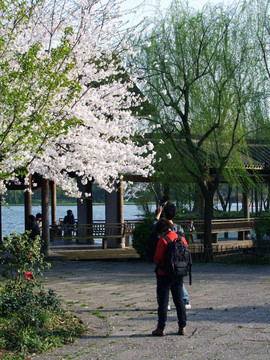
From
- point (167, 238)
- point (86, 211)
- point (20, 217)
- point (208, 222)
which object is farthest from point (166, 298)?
point (20, 217)

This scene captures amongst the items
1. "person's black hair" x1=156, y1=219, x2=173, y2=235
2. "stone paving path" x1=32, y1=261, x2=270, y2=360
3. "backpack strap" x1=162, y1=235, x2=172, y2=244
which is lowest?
"stone paving path" x1=32, y1=261, x2=270, y2=360

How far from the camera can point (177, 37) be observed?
15859mm

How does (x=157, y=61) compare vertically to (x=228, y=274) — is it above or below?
above

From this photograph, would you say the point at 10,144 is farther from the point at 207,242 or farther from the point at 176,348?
the point at 207,242

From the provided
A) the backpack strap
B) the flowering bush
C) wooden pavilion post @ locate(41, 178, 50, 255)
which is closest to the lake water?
wooden pavilion post @ locate(41, 178, 50, 255)

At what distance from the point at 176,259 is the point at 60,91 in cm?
293

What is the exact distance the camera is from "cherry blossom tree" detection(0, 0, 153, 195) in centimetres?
648

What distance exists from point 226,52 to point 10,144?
418 inches

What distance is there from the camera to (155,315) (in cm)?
766

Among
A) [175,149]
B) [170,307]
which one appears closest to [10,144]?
[170,307]

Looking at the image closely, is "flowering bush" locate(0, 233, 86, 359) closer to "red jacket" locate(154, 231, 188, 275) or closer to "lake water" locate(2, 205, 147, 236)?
"red jacket" locate(154, 231, 188, 275)

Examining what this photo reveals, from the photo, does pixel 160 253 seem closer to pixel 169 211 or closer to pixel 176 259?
pixel 176 259

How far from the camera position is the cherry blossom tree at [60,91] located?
255 inches

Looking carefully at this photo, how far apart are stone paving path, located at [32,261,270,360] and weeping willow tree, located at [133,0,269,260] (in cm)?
438
